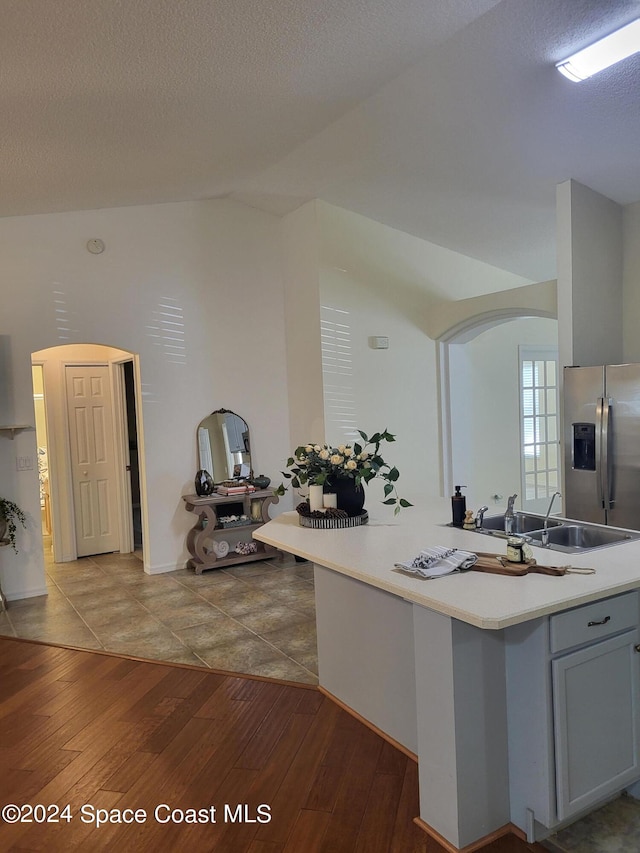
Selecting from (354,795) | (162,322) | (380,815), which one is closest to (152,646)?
(354,795)

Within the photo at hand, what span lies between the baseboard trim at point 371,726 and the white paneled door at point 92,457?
377 cm

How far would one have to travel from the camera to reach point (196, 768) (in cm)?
247

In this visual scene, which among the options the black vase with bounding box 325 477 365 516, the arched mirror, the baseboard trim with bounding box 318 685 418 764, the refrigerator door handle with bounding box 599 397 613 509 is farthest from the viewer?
the arched mirror

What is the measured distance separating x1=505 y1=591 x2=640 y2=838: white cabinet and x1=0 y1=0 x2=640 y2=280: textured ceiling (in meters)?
2.50

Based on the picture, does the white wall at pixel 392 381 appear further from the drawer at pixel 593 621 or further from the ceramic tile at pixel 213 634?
the drawer at pixel 593 621

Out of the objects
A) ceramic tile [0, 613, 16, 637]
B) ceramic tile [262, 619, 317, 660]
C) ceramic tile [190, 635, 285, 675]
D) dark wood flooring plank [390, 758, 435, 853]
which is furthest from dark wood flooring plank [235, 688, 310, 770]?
ceramic tile [0, 613, 16, 637]

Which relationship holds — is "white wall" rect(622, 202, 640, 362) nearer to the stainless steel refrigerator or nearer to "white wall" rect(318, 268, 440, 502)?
the stainless steel refrigerator

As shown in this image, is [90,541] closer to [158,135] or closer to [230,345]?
[230,345]

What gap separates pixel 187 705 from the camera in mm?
2979

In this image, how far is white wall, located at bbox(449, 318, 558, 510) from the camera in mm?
6031

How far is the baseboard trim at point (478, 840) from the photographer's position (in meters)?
1.97

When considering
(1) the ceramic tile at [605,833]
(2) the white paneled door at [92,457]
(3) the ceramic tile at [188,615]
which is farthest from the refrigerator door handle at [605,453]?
(2) the white paneled door at [92,457]

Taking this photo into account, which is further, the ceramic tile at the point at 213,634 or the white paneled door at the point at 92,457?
the white paneled door at the point at 92,457

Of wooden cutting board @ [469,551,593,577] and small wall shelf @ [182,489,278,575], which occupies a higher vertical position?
wooden cutting board @ [469,551,593,577]
